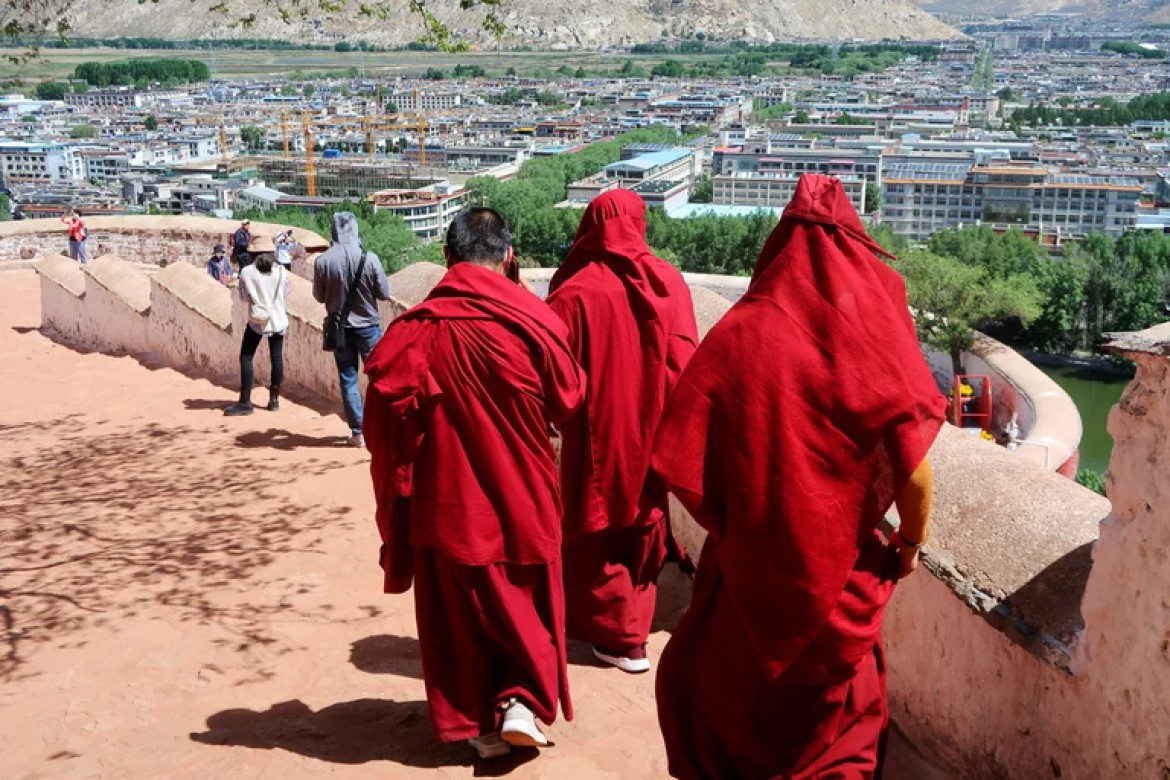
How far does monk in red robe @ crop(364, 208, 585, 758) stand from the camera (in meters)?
2.59

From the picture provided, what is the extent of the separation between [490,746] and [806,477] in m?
1.08

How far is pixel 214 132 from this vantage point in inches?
4171

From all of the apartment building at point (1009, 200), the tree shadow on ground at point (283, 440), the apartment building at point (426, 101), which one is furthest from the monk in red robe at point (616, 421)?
the apartment building at point (426, 101)

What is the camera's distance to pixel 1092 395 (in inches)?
1324

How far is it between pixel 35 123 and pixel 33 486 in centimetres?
11740

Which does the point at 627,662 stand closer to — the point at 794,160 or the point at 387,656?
the point at 387,656

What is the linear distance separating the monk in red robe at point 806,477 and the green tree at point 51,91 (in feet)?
468

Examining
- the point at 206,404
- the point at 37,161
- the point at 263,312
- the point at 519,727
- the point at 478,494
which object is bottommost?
the point at 37,161

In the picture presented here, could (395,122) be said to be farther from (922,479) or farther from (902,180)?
(922,479)

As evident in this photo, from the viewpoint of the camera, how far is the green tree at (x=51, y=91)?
12988cm

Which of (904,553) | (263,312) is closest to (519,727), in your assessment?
(904,553)

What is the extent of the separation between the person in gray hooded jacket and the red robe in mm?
2148

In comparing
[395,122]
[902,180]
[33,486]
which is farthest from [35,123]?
[33,486]

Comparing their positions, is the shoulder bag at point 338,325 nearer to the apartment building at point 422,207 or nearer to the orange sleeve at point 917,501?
the orange sleeve at point 917,501
